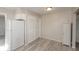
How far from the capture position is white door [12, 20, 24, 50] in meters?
1.92

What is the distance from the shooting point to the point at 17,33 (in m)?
1.96

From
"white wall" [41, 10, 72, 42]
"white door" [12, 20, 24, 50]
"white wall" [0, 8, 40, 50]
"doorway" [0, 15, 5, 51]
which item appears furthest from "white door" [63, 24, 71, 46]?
"doorway" [0, 15, 5, 51]

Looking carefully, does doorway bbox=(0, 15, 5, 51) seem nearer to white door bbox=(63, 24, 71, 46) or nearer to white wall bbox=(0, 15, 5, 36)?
white wall bbox=(0, 15, 5, 36)

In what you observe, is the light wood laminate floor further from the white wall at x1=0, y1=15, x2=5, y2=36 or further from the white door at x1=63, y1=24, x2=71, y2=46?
the white wall at x1=0, y1=15, x2=5, y2=36

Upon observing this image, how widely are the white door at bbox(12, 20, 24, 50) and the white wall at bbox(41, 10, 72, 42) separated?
1.54 ft

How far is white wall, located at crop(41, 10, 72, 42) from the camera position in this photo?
6.41 feet

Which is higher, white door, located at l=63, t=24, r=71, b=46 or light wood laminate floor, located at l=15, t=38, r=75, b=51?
white door, located at l=63, t=24, r=71, b=46

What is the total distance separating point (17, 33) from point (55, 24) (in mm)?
848

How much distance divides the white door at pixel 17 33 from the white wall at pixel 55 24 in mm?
470

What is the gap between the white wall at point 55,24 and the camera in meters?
1.95

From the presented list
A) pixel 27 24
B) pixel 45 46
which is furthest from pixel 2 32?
pixel 45 46

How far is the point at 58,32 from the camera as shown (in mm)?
2002

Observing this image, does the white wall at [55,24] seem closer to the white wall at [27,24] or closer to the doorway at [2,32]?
the white wall at [27,24]
